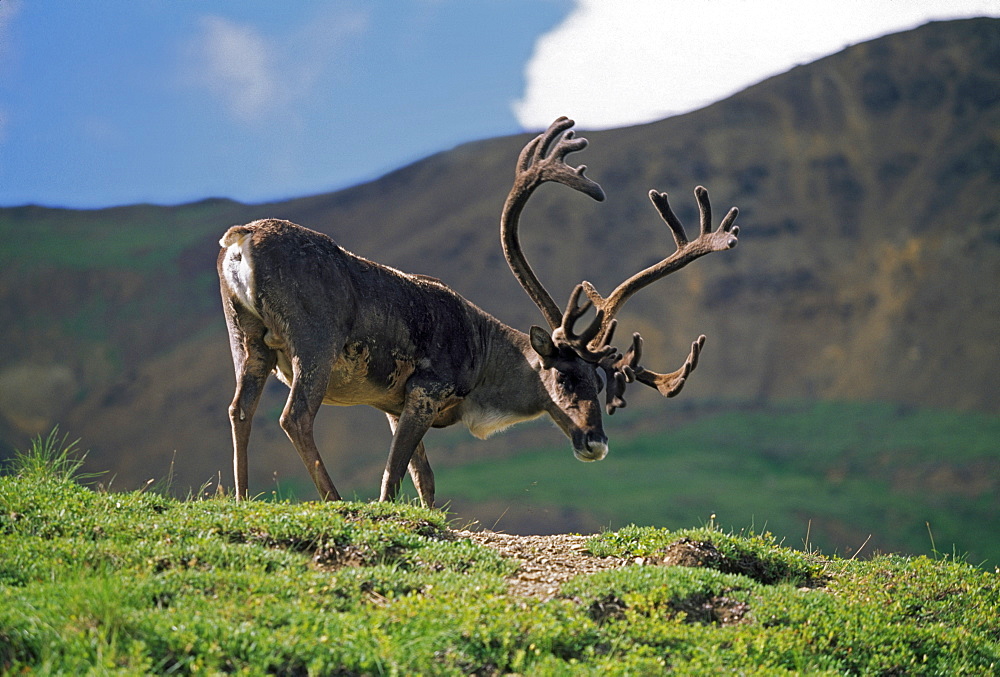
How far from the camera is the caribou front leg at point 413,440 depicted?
8812 mm

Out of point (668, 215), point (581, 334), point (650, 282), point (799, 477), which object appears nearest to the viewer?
point (581, 334)

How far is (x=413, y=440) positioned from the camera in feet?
29.8

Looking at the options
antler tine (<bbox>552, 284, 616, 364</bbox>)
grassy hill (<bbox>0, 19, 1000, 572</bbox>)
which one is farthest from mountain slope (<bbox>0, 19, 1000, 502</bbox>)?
antler tine (<bbox>552, 284, 616, 364</bbox>)

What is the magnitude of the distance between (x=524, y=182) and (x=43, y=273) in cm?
3531

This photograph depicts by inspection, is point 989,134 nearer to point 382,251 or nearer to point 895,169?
point 895,169

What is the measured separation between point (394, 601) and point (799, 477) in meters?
30.7

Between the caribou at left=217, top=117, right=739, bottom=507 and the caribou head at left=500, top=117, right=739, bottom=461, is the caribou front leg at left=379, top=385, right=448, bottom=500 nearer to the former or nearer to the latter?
the caribou at left=217, top=117, right=739, bottom=507

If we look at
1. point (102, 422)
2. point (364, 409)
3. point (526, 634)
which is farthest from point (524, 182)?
point (102, 422)

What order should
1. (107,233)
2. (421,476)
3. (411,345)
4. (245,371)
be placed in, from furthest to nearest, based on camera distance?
(107,233)
(421,476)
(411,345)
(245,371)

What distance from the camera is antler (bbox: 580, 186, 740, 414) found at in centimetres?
943

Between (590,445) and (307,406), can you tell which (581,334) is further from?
(307,406)

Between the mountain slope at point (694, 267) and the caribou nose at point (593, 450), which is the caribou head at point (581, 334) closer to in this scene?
the caribou nose at point (593, 450)

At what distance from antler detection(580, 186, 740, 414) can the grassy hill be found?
21746 millimetres

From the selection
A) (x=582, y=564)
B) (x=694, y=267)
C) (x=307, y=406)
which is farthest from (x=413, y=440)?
(x=694, y=267)
